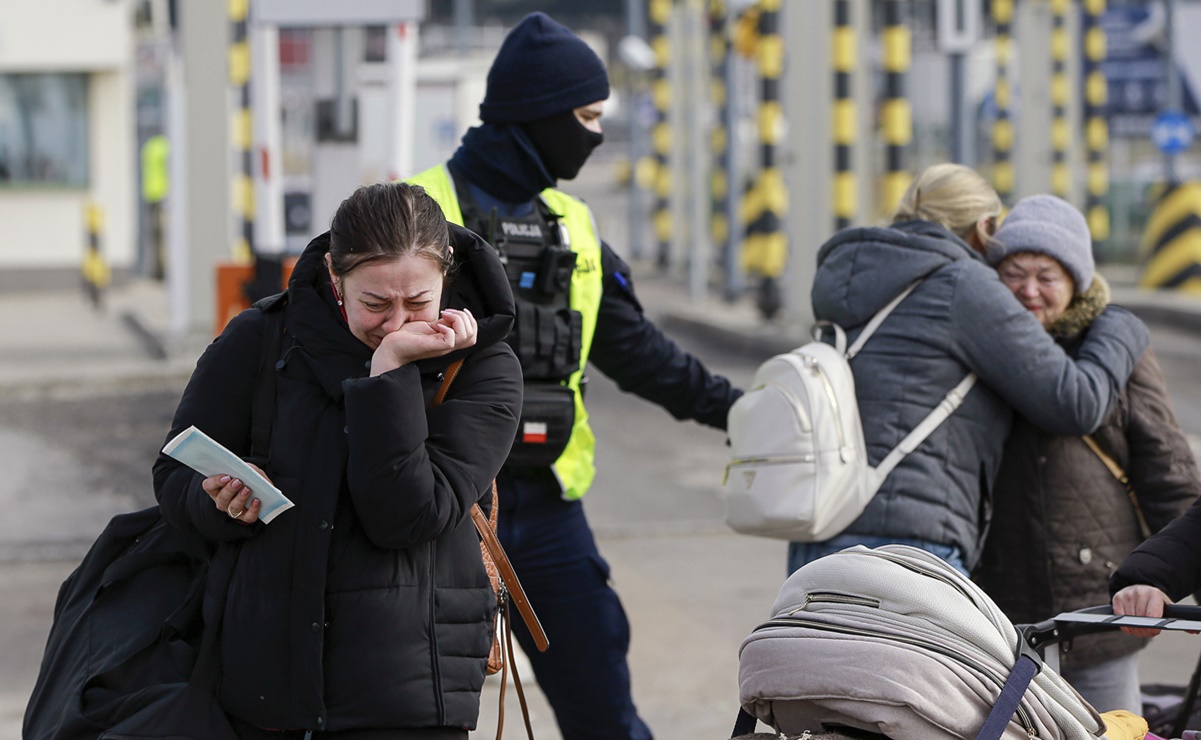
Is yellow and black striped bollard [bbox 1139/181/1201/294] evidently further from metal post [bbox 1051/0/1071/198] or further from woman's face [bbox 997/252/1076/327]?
woman's face [bbox 997/252/1076/327]

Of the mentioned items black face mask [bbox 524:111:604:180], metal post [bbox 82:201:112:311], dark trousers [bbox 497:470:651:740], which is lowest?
metal post [bbox 82:201:112:311]

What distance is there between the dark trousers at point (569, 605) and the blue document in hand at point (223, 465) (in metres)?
1.20

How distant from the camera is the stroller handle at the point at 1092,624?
2.76 meters

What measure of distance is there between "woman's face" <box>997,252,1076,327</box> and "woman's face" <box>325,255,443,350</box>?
1.60 meters

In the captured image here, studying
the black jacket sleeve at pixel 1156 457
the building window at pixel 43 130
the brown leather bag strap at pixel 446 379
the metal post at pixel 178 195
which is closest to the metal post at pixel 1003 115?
the building window at pixel 43 130

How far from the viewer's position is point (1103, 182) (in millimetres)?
23203

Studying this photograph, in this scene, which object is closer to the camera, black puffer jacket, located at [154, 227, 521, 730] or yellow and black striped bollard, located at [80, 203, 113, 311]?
black puffer jacket, located at [154, 227, 521, 730]

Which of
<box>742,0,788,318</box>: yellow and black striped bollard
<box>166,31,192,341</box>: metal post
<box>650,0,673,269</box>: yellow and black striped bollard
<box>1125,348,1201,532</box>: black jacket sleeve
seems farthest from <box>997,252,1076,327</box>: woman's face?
<box>650,0,673,269</box>: yellow and black striped bollard

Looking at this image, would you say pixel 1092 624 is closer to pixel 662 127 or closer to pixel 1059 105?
pixel 1059 105

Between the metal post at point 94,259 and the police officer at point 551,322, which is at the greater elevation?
the police officer at point 551,322

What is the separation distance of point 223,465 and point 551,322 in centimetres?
121

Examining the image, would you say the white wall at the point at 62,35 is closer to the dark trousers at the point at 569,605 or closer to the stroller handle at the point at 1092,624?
the dark trousers at the point at 569,605

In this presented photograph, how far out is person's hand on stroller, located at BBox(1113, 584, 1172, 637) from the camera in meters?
2.96

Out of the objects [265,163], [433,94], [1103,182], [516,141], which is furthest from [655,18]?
[516,141]
